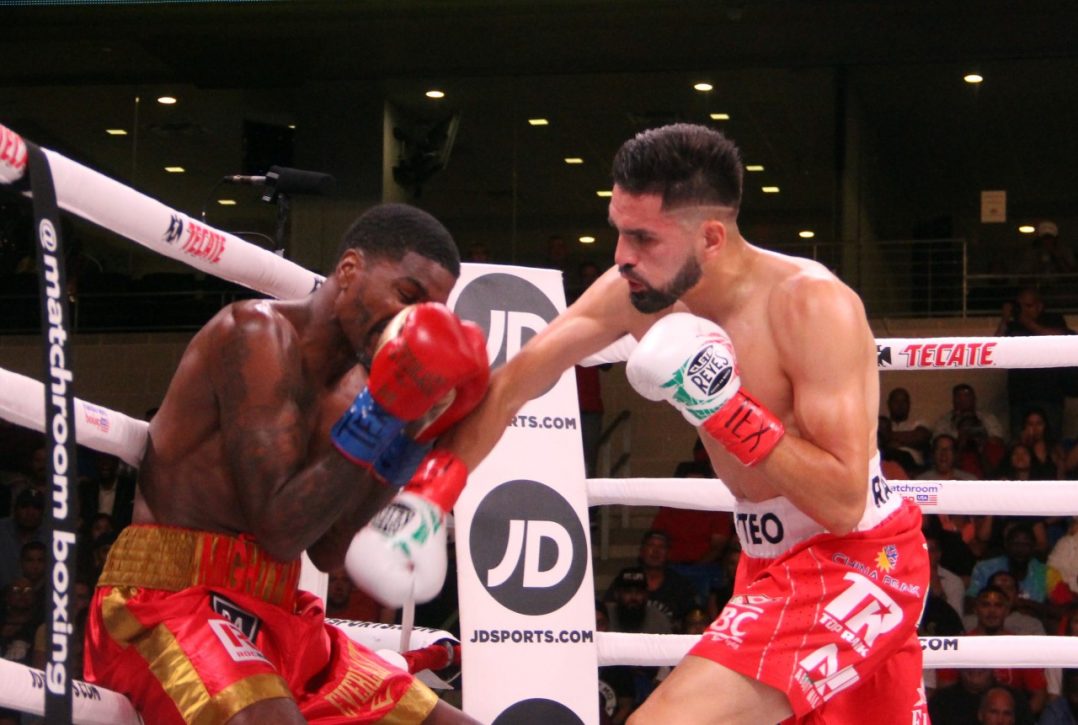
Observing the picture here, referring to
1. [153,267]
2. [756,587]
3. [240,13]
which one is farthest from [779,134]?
[756,587]

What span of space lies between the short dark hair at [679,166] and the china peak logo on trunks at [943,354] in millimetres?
747

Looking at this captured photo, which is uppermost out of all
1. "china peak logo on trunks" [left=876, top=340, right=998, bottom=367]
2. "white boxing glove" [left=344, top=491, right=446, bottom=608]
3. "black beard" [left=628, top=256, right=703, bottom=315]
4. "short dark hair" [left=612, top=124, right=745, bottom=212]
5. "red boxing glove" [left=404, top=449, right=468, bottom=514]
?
"short dark hair" [left=612, top=124, right=745, bottom=212]

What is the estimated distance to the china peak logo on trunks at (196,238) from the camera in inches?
82.7

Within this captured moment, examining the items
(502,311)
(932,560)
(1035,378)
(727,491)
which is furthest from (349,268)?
(1035,378)

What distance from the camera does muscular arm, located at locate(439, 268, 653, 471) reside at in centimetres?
224

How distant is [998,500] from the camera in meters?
2.71

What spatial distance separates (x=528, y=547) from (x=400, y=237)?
954mm

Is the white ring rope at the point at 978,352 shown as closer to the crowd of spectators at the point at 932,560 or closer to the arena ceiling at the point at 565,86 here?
the crowd of spectators at the point at 932,560

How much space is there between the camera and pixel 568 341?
7.55ft

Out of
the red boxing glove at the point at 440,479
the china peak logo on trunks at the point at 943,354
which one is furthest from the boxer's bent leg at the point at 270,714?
the china peak logo on trunks at the point at 943,354

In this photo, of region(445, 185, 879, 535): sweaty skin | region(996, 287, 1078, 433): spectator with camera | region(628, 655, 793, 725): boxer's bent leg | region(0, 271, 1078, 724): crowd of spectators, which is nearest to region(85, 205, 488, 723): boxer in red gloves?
region(445, 185, 879, 535): sweaty skin

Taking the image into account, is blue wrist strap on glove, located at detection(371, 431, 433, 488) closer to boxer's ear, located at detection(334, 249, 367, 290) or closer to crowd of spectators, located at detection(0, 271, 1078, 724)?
boxer's ear, located at detection(334, 249, 367, 290)

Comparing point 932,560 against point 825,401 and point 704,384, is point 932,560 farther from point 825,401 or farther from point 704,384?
point 704,384

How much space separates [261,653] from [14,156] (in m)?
0.82
